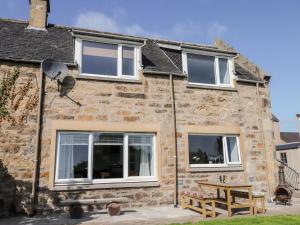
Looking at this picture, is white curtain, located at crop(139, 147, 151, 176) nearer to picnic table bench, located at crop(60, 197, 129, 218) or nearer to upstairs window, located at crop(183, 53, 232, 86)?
picnic table bench, located at crop(60, 197, 129, 218)

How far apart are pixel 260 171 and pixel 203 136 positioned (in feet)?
9.98

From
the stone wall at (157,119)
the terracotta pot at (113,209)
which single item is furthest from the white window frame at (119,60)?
the terracotta pot at (113,209)

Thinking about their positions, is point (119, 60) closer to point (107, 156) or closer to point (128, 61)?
point (128, 61)

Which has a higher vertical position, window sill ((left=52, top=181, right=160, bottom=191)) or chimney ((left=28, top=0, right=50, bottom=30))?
chimney ((left=28, top=0, right=50, bottom=30))

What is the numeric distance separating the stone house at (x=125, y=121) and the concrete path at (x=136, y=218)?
2.46ft

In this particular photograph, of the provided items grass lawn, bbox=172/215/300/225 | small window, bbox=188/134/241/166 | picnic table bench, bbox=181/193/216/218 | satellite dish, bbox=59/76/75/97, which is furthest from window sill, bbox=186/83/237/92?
grass lawn, bbox=172/215/300/225

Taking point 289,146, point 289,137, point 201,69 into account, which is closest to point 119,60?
point 201,69

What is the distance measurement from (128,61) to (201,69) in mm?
3396

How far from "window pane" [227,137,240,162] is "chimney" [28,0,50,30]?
9753 millimetres

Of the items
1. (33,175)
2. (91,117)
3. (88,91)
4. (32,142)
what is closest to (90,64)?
(88,91)

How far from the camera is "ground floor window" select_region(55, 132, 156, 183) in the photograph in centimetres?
996

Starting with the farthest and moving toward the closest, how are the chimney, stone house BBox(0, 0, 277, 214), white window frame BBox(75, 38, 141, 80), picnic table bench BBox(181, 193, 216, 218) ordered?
the chimney → white window frame BBox(75, 38, 141, 80) → stone house BBox(0, 0, 277, 214) → picnic table bench BBox(181, 193, 216, 218)

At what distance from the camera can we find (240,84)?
511 inches

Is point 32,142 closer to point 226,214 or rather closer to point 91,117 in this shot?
point 91,117
